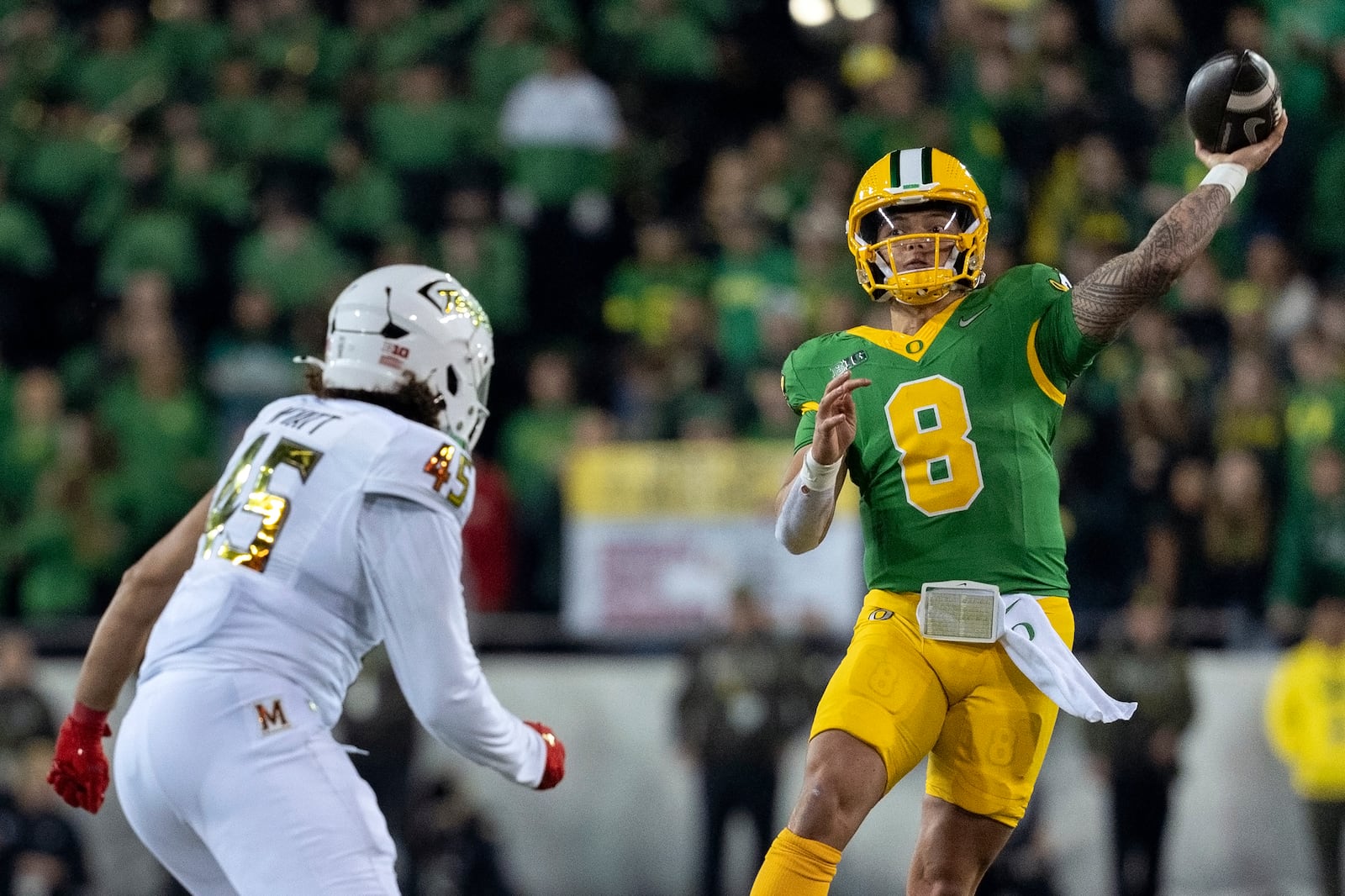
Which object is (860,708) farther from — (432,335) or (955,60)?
(955,60)

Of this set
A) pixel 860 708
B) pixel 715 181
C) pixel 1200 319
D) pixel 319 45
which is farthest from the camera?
pixel 319 45

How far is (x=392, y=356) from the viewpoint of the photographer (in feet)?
14.9

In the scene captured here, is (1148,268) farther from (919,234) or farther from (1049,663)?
(1049,663)

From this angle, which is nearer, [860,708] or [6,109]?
[860,708]

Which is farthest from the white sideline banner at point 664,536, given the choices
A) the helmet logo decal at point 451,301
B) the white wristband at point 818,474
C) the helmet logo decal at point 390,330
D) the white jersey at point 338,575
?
the white jersey at point 338,575

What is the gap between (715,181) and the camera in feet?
38.7

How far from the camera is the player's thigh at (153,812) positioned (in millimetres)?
4141

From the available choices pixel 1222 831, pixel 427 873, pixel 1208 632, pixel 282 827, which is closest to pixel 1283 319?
pixel 1208 632

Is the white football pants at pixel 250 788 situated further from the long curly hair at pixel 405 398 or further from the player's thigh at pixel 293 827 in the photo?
Answer: the long curly hair at pixel 405 398

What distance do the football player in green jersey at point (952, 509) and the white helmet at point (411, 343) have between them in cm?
90

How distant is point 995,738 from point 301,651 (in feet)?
6.22

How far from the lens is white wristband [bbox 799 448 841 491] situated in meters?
4.88

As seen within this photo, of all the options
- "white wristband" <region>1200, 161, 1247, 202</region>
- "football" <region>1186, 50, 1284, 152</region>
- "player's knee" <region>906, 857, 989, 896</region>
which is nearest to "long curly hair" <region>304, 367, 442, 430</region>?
"player's knee" <region>906, 857, 989, 896</region>

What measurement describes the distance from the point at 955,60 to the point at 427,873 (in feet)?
19.8
